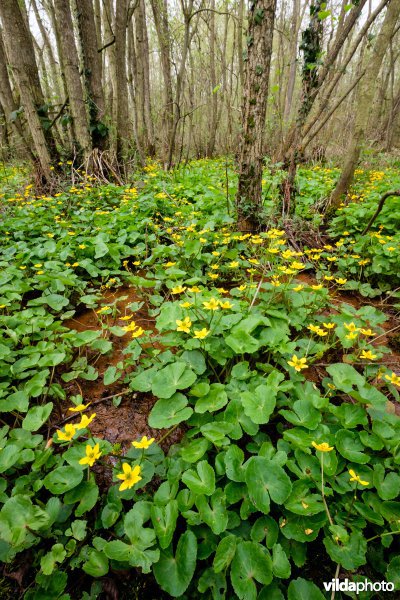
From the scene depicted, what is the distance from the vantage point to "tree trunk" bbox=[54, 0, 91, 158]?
185 inches

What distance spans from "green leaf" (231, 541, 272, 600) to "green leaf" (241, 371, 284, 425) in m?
0.42

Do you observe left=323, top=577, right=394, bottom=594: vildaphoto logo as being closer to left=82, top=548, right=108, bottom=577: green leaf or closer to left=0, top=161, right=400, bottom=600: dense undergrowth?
left=0, top=161, right=400, bottom=600: dense undergrowth

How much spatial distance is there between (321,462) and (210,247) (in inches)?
90.1

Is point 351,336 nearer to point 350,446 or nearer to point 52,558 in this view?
point 350,446

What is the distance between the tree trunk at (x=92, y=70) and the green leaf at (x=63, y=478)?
5.98 meters

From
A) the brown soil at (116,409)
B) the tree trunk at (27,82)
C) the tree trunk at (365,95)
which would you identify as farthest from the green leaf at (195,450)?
the tree trunk at (27,82)

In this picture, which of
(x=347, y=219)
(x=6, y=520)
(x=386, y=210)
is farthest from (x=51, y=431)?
(x=386, y=210)

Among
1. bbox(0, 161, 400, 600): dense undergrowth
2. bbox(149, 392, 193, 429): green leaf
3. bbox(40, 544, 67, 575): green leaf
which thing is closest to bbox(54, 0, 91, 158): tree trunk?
bbox(0, 161, 400, 600): dense undergrowth

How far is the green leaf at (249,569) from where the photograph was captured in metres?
0.95

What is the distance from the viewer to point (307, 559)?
1129mm

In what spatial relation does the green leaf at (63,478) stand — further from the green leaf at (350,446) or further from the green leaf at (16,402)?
the green leaf at (350,446)

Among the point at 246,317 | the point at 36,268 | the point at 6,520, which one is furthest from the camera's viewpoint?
the point at 36,268

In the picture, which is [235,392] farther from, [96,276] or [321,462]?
[96,276]

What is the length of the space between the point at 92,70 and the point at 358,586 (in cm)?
719
